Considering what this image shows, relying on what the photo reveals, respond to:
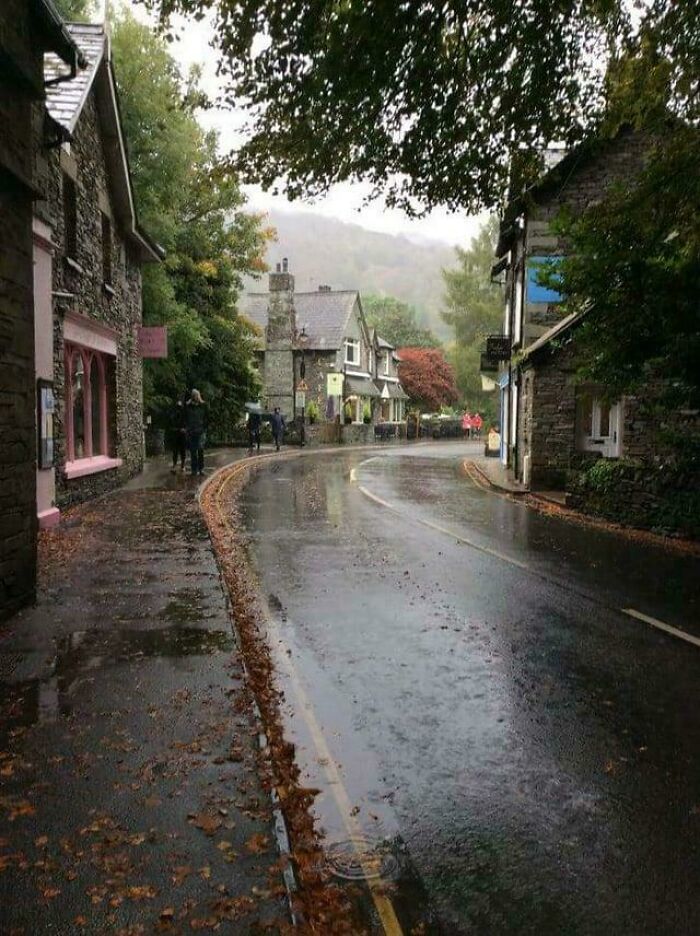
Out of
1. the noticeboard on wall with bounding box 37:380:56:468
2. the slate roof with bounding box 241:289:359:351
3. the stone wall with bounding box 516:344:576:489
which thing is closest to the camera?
the noticeboard on wall with bounding box 37:380:56:468

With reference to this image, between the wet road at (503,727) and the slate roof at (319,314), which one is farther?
the slate roof at (319,314)

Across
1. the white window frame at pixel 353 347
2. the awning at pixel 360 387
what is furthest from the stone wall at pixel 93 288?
the white window frame at pixel 353 347

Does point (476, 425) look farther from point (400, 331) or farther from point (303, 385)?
point (303, 385)

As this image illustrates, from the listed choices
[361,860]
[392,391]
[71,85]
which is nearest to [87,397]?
[71,85]

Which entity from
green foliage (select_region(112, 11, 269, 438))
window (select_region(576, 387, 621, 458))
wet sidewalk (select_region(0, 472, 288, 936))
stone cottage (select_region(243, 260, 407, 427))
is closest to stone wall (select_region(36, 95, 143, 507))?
green foliage (select_region(112, 11, 269, 438))

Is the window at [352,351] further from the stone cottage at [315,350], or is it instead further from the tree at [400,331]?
the tree at [400,331]

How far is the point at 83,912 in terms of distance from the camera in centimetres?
289

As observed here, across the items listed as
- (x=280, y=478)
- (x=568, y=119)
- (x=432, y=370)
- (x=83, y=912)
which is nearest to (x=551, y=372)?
(x=280, y=478)

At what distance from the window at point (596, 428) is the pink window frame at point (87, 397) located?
1181cm

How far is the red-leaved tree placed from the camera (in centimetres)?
7100

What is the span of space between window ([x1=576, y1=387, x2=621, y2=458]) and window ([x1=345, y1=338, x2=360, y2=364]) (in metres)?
35.2

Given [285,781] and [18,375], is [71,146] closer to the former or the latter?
[18,375]

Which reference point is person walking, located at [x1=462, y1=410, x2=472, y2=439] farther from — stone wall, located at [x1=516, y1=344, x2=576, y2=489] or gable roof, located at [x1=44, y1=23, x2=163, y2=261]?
gable roof, located at [x1=44, y1=23, x2=163, y2=261]

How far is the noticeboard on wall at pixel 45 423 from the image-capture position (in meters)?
11.3
